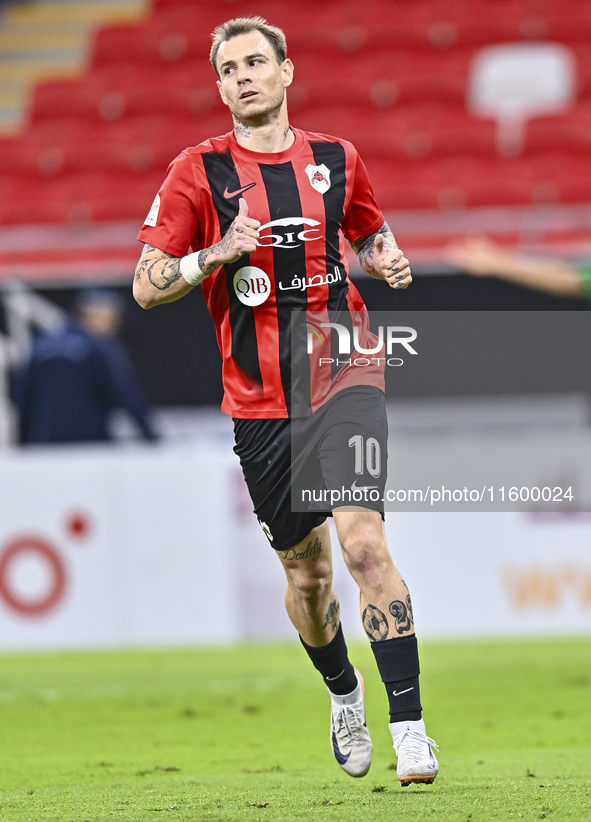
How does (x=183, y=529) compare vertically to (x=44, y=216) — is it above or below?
below

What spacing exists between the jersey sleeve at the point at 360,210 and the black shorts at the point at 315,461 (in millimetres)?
653

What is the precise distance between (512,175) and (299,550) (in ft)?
30.1

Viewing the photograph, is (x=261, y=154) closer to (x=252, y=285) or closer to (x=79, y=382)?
(x=252, y=285)

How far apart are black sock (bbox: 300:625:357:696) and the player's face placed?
1897 millimetres

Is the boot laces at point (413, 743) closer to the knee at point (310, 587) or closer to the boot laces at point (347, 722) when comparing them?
the boot laces at point (347, 722)

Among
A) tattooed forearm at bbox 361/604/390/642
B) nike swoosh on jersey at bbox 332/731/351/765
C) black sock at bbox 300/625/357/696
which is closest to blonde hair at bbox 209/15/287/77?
tattooed forearm at bbox 361/604/390/642

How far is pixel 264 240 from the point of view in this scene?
3779mm

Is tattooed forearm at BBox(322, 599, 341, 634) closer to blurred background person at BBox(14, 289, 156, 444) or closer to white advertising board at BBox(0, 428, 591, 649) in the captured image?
white advertising board at BBox(0, 428, 591, 649)

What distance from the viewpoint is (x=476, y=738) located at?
17.0ft

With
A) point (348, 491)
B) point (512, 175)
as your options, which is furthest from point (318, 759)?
point (512, 175)

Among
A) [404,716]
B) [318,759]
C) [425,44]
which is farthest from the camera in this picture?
[425,44]

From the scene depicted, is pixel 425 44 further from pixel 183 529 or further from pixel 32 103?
pixel 183 529

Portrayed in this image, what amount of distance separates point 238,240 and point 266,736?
2.73 m

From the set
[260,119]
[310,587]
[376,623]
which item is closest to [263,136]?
[260,119]
